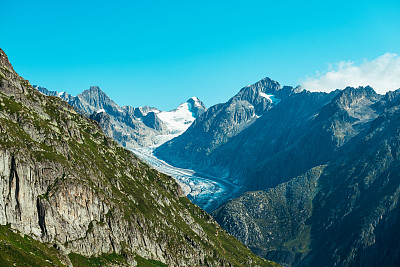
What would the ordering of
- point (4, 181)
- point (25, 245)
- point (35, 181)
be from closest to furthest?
1. point (25, 245)
2. point (4, 181)
3. point (35, 181)

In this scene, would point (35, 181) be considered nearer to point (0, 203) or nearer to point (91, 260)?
point (0, 203)

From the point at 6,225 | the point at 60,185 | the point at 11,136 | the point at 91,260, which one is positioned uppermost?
the point at 11,136

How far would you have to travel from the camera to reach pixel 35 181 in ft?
618

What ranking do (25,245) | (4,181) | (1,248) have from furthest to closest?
(4,181)
(25,245)
(1,248)

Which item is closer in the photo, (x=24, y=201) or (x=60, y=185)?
(x=24, y=201)

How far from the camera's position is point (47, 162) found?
7815 inches

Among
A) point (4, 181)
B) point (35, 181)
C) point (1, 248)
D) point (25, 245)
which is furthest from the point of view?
point (35, 181)

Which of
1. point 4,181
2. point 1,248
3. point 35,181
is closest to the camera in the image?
point 1,248

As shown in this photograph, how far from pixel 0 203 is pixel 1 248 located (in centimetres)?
2523

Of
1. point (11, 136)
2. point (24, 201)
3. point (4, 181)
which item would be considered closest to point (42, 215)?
point (24, 201)

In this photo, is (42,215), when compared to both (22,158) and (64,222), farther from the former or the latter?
(22,158)

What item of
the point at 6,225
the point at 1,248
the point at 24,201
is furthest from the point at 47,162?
the point at 1,248

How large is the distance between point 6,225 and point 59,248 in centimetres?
2356

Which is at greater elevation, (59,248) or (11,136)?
(11,136)
